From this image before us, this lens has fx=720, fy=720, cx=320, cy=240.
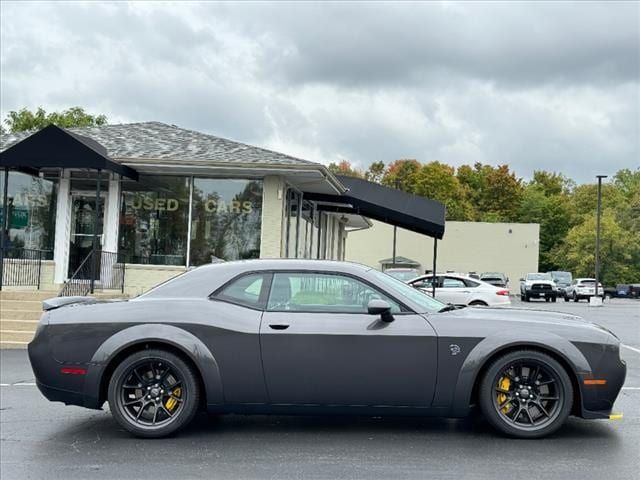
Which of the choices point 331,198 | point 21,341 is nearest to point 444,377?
point 21,341

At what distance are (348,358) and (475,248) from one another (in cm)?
4993

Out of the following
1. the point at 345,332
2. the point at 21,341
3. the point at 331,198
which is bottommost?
the point at 21,341

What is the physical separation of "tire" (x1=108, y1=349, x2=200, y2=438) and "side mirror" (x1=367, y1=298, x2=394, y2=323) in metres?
1.54

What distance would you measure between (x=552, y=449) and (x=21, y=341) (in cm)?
965

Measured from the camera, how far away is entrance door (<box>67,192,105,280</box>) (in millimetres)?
16406

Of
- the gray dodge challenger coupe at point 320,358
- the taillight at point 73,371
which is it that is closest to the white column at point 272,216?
the gray dodge challenger coupe at point 320,358

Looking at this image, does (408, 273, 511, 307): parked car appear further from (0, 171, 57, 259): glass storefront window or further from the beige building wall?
the beige building wall

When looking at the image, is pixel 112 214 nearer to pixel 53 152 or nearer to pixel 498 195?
pixel 53 152

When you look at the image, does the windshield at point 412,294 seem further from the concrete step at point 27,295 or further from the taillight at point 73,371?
the concrete step at point 27,295

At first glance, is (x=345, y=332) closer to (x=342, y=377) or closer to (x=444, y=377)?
(x=342, y=377)

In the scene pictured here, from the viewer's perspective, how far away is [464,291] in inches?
846

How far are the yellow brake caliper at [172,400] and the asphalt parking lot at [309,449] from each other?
253mm

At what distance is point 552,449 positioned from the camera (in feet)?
17.9

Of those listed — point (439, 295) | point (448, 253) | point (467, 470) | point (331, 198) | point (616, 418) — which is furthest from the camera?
point (448, 253)
